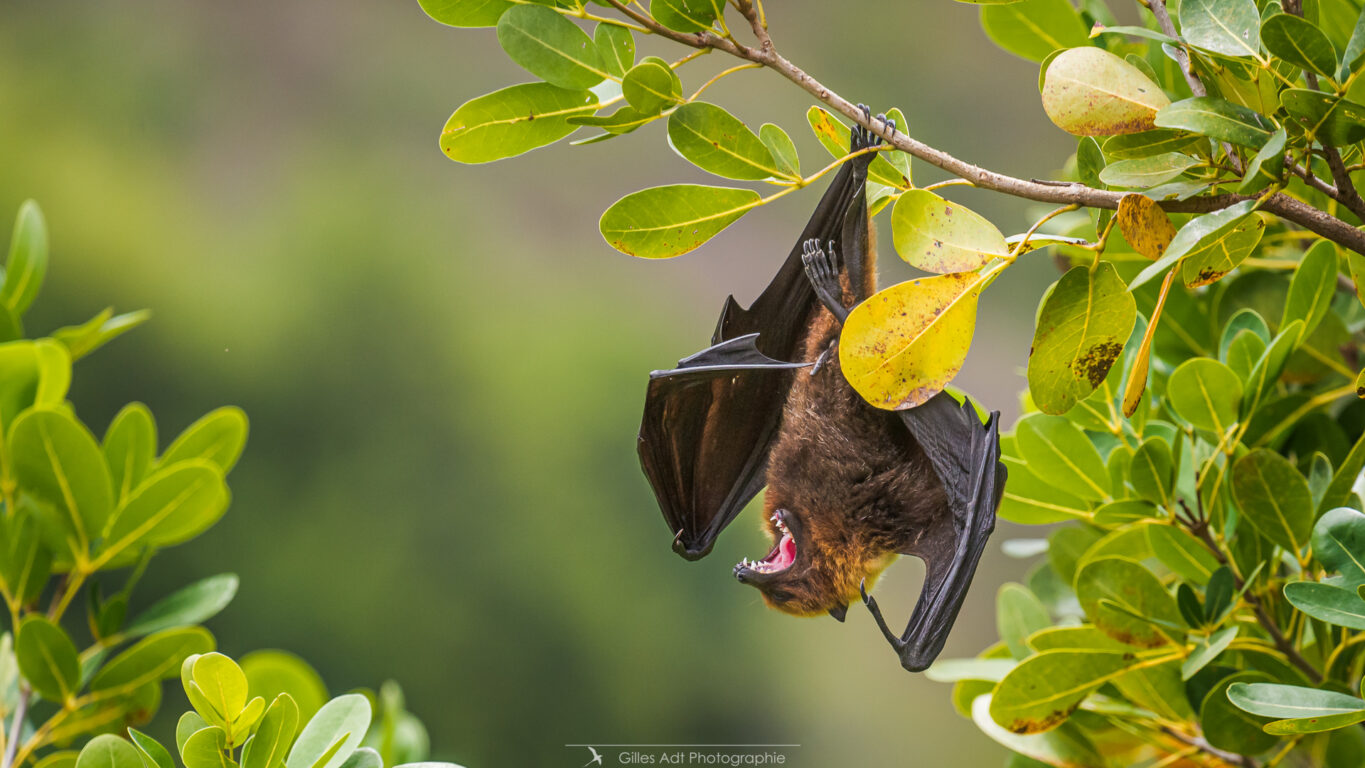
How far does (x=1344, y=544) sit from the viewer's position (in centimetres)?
53

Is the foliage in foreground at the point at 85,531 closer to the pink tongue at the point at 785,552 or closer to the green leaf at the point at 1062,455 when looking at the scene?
the pink tongue at the point at 785,552

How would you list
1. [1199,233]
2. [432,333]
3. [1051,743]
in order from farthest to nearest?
[432,333] < [1051,743] < [1199,233]

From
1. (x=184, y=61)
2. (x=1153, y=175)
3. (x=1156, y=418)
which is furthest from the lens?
(x=184, y=61)

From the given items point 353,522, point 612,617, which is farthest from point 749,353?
point 353,522

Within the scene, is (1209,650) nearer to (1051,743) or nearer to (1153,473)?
(1153,473)

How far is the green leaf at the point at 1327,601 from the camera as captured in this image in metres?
0.51

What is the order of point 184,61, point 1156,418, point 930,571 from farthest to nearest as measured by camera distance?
1. point 184,61
2. point 1156,418
3. point 930,571

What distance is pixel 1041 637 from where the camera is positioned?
728 millimetres

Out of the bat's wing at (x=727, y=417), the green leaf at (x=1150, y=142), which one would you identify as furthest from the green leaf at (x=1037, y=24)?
the green leaf at (x=1150, y=142)

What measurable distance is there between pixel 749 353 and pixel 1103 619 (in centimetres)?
34

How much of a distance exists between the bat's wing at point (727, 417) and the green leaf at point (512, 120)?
23 cm

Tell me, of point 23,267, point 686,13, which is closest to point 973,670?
point 686,13

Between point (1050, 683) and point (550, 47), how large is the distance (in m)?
0.59

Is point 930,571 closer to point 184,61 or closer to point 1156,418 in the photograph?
point 1156,418
